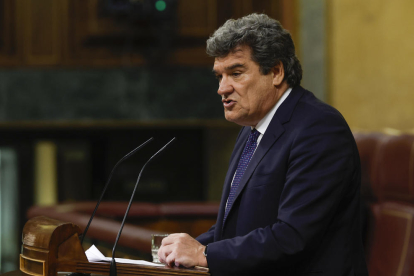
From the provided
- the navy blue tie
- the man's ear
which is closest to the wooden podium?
the navy blue tie

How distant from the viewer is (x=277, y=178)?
56.7 inches

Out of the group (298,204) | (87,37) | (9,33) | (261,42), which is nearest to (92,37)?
(87,37)

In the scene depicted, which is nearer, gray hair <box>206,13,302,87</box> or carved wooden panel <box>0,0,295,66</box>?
gray hair <box>206,13,302,87</box>

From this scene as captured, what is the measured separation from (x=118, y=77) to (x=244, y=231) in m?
3.71

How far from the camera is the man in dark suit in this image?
4.42ft

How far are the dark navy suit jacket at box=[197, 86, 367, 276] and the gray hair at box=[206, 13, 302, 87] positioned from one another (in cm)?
12

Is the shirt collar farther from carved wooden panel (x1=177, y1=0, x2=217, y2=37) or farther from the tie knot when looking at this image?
carved wooden panel (x1=177, y1=0, x2=217, y2=37)

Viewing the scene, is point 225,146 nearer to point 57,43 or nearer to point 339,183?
point 57,43

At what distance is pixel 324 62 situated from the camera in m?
3.78

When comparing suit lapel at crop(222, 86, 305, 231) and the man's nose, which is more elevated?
the man's nose

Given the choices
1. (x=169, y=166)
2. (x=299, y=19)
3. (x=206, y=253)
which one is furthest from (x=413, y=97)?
(x=169, y=166)

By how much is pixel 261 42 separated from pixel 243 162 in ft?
1.15

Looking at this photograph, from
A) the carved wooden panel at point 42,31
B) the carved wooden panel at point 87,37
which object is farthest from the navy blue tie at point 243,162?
the carved wooden panel at point 42,31

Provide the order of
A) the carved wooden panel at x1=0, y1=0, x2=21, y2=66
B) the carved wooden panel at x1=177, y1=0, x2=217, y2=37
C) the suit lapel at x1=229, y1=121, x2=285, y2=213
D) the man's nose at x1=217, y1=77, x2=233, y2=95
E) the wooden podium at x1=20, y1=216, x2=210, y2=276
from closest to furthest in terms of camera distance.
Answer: the wooden podium at x1=20, y1=216, x2=210, y2=276 → the suit lapel at x1=229, y1=121, x2=285, y2=213 → the man's nose at x1=217, y1=77, x2=233, y2=95 → the carved wooden panel at x1=0, y1=0, x2=21, y2=66 → the carved wooden panel at x1=177, y1=0, x2=217, y2=37
